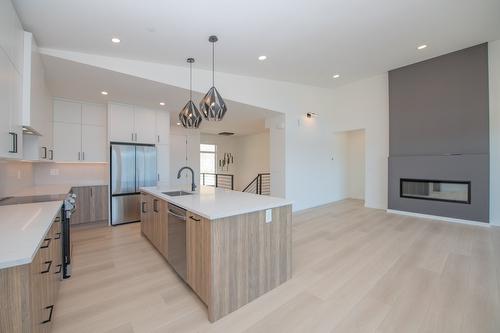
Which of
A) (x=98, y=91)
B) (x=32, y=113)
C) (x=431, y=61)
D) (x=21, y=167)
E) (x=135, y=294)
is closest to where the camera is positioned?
(x=135, y=294)

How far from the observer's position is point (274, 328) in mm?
1665

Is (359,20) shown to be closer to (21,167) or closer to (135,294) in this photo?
(135,294)

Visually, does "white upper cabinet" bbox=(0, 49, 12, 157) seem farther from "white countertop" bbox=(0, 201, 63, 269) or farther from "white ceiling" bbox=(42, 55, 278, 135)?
"white ceiling" bbox=(42, 55, 278, 135)

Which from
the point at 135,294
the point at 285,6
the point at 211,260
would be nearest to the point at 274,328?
the point at 211,260

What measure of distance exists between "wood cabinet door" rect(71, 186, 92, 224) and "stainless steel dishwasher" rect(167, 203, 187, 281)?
2.76 metres

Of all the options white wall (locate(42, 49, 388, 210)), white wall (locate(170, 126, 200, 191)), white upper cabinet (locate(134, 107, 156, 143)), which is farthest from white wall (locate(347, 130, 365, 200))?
white upper cabinet (locate(134, 107, 156, 143))

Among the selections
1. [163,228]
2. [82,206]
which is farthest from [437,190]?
[82,206]

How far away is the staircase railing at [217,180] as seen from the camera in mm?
10188

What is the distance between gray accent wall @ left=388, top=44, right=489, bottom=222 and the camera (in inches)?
163

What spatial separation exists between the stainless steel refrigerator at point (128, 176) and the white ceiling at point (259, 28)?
2.05m

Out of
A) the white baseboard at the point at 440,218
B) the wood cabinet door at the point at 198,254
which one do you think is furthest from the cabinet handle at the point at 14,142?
the white baseboard at the point at 440,218

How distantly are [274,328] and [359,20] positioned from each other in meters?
3.69

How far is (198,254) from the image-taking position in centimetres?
188

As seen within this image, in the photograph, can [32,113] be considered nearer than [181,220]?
No
